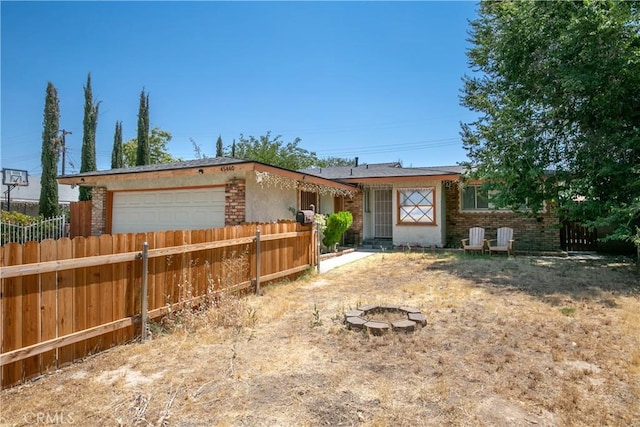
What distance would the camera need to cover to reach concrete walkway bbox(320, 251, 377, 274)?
9312 mm

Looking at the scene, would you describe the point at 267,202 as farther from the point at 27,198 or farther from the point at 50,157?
the point at 27,198

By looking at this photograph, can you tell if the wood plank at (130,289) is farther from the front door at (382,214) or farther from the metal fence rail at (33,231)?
the metal fence rail at (33,231)

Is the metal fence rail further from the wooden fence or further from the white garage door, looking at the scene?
the wooden fence

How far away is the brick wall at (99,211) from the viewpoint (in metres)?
10.9

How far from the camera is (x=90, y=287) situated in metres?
3.48

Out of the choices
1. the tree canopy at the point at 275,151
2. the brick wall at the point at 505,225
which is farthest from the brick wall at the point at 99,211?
the tree canopy at the point at 275,151

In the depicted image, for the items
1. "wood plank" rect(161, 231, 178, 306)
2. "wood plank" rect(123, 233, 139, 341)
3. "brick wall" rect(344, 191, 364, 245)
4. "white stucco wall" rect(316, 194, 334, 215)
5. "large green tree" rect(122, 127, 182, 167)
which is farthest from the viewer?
"large green tree" rect(122, 127, 182, 167)

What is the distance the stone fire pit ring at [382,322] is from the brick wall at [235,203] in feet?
14.1

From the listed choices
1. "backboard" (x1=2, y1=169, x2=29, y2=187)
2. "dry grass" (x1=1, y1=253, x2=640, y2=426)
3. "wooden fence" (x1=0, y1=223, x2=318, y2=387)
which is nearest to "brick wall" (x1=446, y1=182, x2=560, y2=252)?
"dry grass" (x1=1, y1=253, x2=640, y2=426)

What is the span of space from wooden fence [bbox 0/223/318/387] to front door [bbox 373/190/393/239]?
1006 centimetres

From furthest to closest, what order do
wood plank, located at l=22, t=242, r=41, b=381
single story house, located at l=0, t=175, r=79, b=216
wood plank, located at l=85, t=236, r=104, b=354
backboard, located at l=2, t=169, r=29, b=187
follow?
single story house, located at l=0, t=175, r=79, b=216, backboard, located at l=2, t=169, r=29, b=187, wood plank, located at l=85, t=236, r=104, b=354, wood plank, located at l=22, t=242, r=41, b=381

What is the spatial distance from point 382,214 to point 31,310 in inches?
512

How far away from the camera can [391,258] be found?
35.5ft

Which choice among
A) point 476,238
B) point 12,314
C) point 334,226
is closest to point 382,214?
point 476,238
